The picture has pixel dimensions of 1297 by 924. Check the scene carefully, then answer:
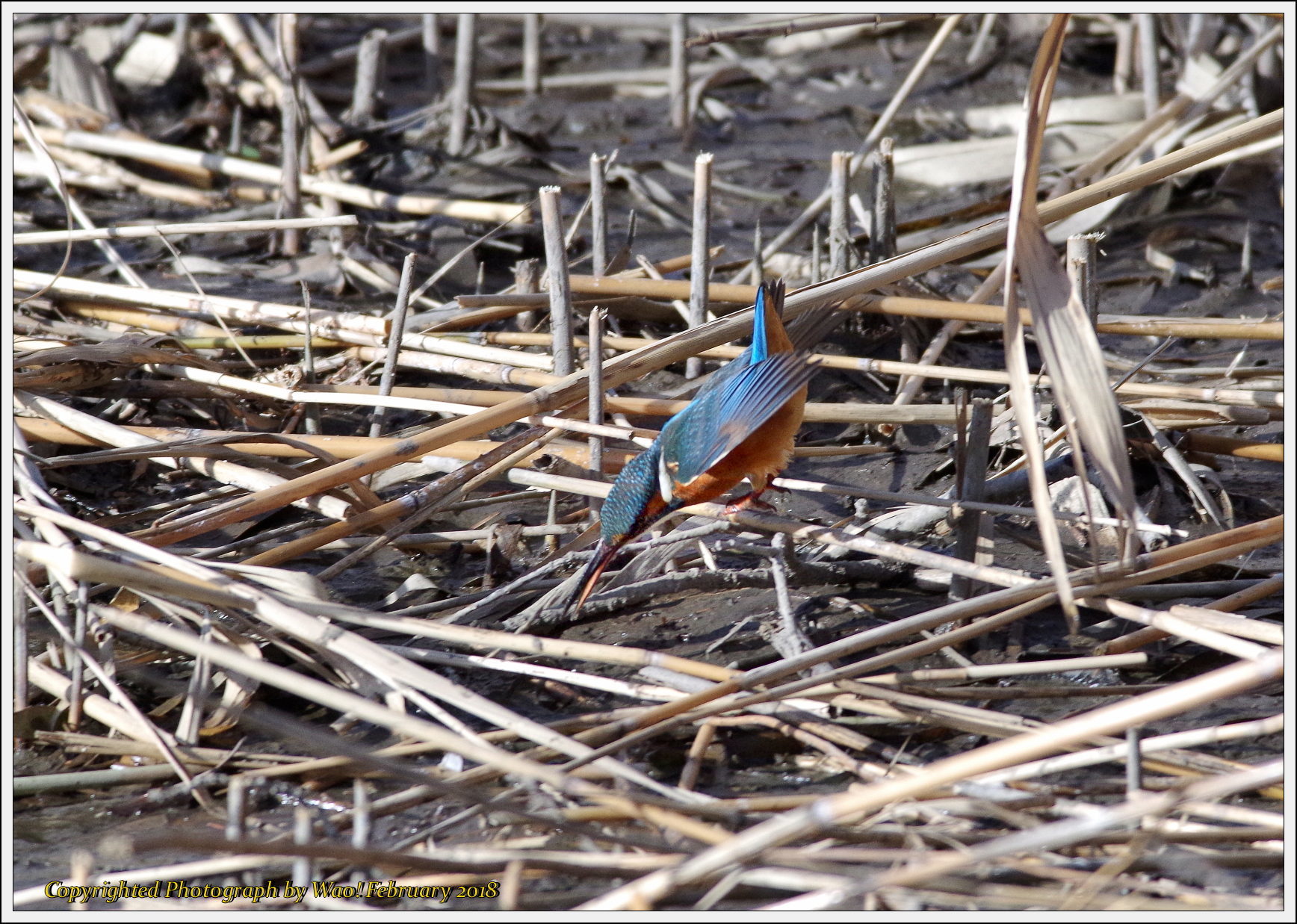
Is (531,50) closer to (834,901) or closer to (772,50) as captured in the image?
(772,50)

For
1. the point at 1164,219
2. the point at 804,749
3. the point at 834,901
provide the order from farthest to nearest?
the point at 1164,219 → the point at 804,749 → the point at 834,901

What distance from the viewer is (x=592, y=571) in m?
3.02

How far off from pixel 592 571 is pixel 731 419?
0.55m

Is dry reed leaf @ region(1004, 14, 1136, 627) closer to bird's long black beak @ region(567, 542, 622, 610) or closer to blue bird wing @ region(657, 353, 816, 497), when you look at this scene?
blue bird wing @ region(657, 353, 816, 497)

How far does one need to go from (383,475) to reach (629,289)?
1151 millimetres

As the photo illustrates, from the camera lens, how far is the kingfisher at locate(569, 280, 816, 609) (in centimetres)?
296

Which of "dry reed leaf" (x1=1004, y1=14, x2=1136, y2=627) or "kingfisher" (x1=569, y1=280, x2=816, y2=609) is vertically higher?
"dry reed leaf" (x1=1004, y1=14, x2=1136, y2=627)

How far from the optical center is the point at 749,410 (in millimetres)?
2990

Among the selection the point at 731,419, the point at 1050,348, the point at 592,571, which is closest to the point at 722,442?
the point at 731,419

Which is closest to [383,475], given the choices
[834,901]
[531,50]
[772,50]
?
[834,901]

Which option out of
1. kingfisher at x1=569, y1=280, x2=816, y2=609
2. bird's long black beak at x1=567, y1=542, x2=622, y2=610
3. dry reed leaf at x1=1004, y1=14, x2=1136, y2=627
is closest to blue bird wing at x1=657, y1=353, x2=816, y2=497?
kingfisher at x1=569, y1=280, x2=816, y2=609

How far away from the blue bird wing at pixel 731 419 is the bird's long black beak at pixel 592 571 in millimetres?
217

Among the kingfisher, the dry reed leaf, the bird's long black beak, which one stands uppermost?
the dry reed leaf

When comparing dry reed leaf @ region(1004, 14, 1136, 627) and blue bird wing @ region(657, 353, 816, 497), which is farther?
blue bird wing @ region(657, 353, 816, 497)
